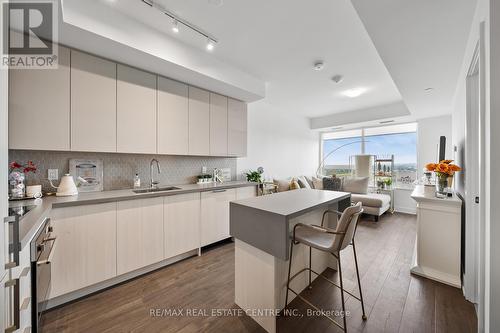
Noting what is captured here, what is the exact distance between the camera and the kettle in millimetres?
1900

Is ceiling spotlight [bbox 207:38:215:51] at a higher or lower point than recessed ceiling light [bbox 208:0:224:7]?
lower

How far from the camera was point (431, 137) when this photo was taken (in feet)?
15.2

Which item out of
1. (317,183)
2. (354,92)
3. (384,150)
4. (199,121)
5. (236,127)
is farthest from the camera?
(384,150)

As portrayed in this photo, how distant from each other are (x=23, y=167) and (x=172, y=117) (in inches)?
58.5

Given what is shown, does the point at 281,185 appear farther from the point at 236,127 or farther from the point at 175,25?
the point at 175,25

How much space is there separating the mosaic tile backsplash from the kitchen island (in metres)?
1.64

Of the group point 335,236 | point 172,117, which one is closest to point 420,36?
point 335,236

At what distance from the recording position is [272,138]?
480 centimetres

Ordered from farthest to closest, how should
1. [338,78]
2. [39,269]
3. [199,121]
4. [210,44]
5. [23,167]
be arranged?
1. [338,78]
2. [199,121]
3. [210,44]
4. [23,167]
5. [39,269]

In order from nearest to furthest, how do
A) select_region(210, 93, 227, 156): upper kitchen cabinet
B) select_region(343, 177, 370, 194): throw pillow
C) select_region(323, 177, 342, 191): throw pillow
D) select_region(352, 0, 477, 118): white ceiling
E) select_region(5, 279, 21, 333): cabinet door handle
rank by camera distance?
select_region(5, 279, 21, 333): cabinet door handle → select_region(352, 0, 477, 118): white ceiling → select_region(210, 93, 227, 156): upper kitchen cabinet → select_region(343, 177, 370, 194): throw pillow → select_region(323, 177, 342, 191): throw pillow

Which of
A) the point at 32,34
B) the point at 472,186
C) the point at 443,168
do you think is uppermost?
the point at 32,34

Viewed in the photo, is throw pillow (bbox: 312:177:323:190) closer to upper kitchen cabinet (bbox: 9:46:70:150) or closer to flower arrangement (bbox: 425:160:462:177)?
flower arrangement (bbox: 425:160:462:177)

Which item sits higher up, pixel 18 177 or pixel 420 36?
pixel 420 36

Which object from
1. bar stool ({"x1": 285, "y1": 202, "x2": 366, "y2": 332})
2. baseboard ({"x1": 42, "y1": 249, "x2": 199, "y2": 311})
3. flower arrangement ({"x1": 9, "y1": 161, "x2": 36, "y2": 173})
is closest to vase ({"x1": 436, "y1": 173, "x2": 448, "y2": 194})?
bar stool ({"x1": 285, "y1": 202, "x2": 366, "y2": 332})
